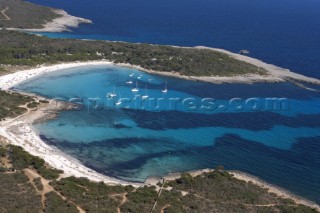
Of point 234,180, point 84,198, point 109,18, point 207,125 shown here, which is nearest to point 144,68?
point 207,125

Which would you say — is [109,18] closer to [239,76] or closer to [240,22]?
[240,22]

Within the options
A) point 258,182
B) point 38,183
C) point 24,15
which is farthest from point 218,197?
point 24,15

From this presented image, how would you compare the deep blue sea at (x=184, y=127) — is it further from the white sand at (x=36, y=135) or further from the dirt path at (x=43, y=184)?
the dirt path at (x=43, y=184)

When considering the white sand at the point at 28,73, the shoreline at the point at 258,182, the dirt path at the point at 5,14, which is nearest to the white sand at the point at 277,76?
the white sand at the point at 28,73

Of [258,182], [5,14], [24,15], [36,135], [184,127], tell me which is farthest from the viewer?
[24,15]

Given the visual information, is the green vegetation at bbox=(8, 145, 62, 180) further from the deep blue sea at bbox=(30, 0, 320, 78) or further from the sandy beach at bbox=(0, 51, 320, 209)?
the deep blue sea at bbox=(30, 0, 320, 78)

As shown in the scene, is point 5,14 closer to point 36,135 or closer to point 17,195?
point 36,135
